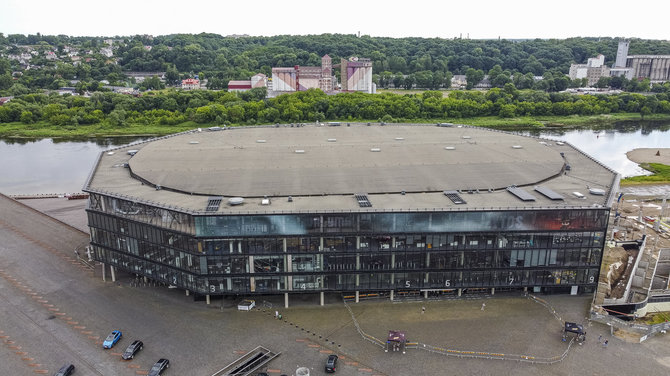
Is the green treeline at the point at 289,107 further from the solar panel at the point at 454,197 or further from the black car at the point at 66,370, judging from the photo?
the black car at the point at 66,370

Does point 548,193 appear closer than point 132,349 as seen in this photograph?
No

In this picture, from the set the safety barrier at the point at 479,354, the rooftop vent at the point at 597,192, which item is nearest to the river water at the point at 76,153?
the rooftop vent at the point at 597,192

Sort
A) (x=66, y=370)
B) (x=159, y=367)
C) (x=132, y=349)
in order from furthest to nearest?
1. (x=132, y=349)
2. (x=159, y=367)
3. (x=66, y=370)

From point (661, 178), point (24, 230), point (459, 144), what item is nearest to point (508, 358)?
point (459, 144)

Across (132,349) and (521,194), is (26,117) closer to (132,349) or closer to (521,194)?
(132,349)

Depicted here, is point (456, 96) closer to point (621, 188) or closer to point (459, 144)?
point (621, 188)

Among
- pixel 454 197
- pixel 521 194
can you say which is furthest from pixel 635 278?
pixel 454 197

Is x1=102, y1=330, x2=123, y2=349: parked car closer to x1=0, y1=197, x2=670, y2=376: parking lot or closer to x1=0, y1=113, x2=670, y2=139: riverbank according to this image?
x1=0, y1=197, x2=670, y2=376: parking lot
